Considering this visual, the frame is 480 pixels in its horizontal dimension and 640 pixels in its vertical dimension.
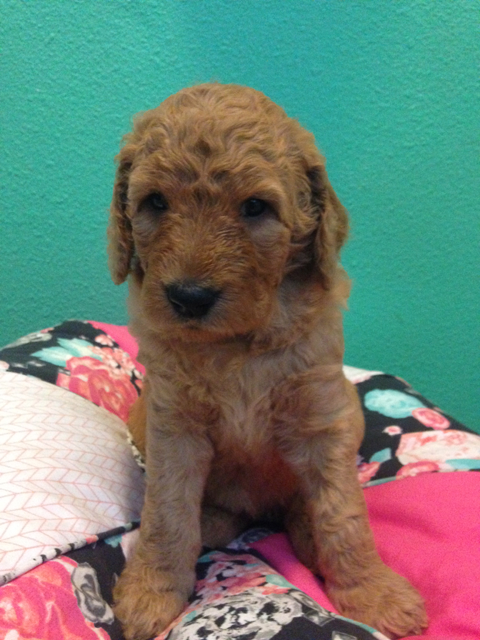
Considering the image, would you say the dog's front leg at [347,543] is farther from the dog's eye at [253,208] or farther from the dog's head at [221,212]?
the dog's eye at [253,208]

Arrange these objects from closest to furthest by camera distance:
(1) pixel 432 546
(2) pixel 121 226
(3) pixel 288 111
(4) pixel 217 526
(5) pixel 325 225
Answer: (5) pixel 325 225 < (2) pixel 121 226 < (1) pixel 432 546 < (4) pixel 217 526 < (3) pixel 288 111

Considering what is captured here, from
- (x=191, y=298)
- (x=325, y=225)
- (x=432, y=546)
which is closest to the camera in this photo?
(x=191, y=298)

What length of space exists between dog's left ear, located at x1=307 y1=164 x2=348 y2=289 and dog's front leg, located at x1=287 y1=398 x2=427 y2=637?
1.45ft

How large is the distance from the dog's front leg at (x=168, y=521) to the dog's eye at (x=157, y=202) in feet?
1.90

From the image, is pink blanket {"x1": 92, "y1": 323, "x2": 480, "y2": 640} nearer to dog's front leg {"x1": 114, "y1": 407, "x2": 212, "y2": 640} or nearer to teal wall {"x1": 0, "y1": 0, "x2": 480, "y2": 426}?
dog's front leg {"x1": 114, "y1": 407, "x2": 212, "y2": 640}

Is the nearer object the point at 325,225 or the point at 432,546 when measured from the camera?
the point at 325,225

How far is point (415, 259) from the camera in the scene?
3.34 m

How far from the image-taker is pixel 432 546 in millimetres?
1842

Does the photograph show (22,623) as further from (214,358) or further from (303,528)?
(303,528)

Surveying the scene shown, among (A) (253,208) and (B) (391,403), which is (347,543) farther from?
(B) (391,403)

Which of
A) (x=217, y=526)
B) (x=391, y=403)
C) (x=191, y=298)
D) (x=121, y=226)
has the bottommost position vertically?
(x=217, y=526)

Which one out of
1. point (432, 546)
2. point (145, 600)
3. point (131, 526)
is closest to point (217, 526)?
point (131, 526)

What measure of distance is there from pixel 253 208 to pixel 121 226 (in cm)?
46

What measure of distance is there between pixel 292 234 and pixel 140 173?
Result: 1.41 feet
